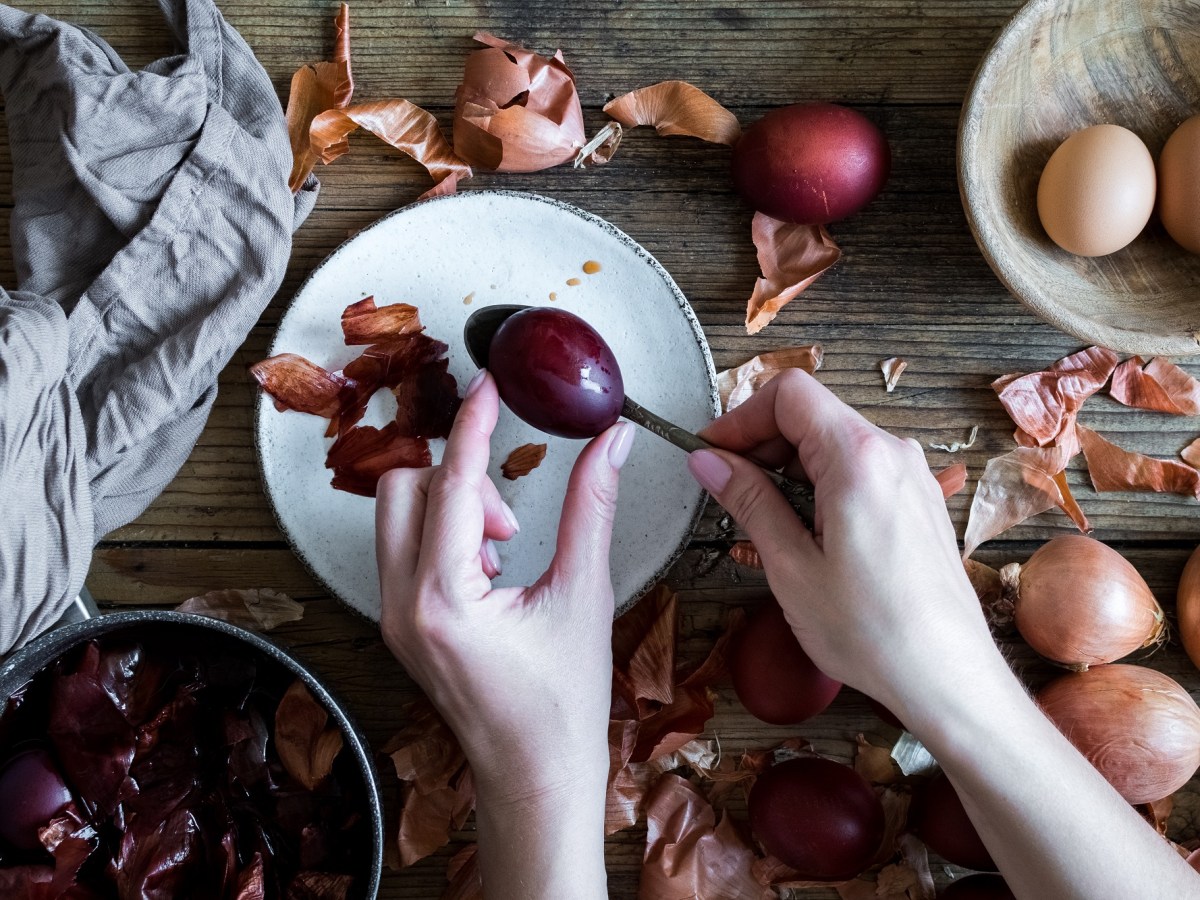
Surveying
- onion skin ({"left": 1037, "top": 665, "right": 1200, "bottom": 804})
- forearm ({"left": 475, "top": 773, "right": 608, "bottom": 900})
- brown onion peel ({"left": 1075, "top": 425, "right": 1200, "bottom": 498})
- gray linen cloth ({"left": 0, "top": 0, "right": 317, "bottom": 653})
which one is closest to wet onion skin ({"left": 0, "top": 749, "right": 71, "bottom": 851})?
gray linen cloth ({"left": 0, "top": 0, "right": 317, "bottom": 653})

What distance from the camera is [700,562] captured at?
3.26ft

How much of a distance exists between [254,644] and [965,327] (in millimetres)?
780

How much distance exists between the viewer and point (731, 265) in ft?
3.26

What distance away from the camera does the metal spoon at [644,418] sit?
0.80 metres

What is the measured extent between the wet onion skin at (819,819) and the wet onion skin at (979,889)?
0.08 meters

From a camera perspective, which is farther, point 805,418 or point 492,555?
point 492,555

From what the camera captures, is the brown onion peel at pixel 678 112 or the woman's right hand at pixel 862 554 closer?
the woman's right hand at pixel 862 554

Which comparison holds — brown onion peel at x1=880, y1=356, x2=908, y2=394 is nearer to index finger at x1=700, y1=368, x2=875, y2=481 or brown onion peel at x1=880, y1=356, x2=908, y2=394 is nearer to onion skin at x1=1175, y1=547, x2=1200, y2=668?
index finger at x1=700, y1=368, x2=875, y2=481

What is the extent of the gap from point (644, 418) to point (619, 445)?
5 cm

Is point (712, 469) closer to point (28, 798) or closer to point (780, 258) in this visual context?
point (780, 258)

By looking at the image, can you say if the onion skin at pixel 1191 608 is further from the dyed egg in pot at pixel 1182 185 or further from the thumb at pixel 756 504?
the thumb at pixel 756 504

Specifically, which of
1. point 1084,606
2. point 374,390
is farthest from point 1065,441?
point 374,390

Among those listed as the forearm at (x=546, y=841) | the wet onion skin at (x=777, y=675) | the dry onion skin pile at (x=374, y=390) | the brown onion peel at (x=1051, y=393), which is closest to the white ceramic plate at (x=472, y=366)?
the dry onion skin pile at (x=374, y=390)

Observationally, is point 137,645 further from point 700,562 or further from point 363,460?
point 700,562
